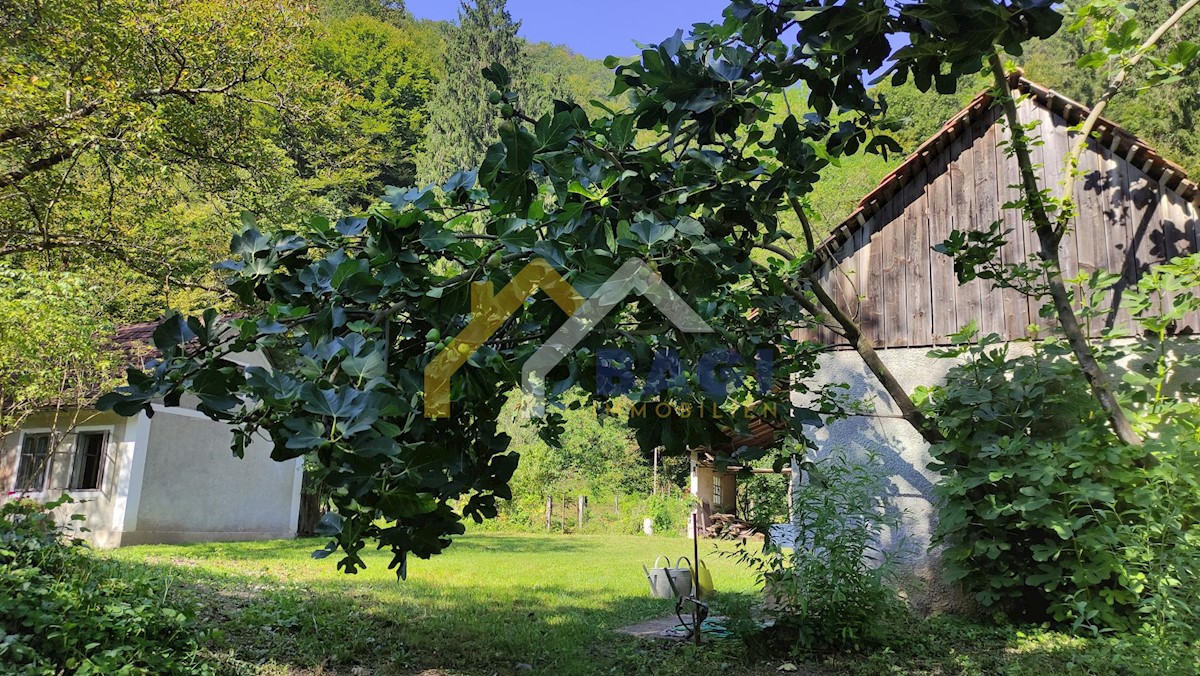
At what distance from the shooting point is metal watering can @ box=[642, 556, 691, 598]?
7.74 meters

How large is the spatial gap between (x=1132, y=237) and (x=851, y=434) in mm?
2872

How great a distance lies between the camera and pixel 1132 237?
6191 millimetres

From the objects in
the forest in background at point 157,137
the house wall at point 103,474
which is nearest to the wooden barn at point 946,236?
the forest in background at point 157,137

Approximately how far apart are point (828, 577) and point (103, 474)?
12956 millimetres

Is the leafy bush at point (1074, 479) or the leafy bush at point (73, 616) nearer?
the leafy bush at point (73, 616)

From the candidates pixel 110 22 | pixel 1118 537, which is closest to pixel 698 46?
pixel 1118 537

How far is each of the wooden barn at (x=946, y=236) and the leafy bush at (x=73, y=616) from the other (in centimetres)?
564

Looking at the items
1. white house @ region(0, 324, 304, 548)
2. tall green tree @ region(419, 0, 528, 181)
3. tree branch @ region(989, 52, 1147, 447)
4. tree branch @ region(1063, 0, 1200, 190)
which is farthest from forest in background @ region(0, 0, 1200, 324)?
tall green tree @ region(419, 0, 528, 181)

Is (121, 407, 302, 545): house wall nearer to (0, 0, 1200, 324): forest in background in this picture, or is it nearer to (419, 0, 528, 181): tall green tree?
(0, 0, 1200, 324): forest in background

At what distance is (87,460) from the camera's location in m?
13.5

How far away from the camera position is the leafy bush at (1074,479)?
449 centimetres

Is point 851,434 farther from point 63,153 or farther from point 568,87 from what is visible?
point 568,87

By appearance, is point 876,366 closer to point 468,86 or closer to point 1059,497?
point 1059,497

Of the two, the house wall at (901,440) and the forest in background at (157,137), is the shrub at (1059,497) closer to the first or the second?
the house wall at (901,440)
